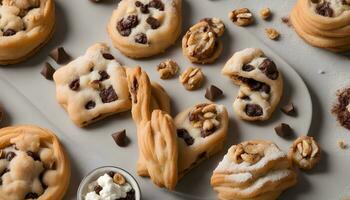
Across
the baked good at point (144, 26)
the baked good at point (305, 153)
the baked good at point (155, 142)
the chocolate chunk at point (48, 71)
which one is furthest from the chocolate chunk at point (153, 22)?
the baked good at point (305, 153)

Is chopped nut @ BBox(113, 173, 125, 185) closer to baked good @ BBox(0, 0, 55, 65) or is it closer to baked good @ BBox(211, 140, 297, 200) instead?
baked good @ BBox(211, 140, 297, 200)

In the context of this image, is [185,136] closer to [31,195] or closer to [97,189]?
[97,189]

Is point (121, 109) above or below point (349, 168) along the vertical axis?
above

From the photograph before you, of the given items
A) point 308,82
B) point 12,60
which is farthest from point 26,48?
point 308,82

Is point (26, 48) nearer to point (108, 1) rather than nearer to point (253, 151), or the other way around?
point (108, 1)

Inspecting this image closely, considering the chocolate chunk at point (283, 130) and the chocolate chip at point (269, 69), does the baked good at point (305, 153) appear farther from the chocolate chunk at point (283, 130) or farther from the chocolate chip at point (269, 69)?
the chocolate chip at point (269, 69)

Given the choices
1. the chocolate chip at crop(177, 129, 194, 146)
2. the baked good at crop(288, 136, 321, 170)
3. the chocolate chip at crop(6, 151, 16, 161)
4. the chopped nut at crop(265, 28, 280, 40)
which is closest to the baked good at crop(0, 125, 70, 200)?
the chocolate chip at crop(6, 151, 16, 161)
